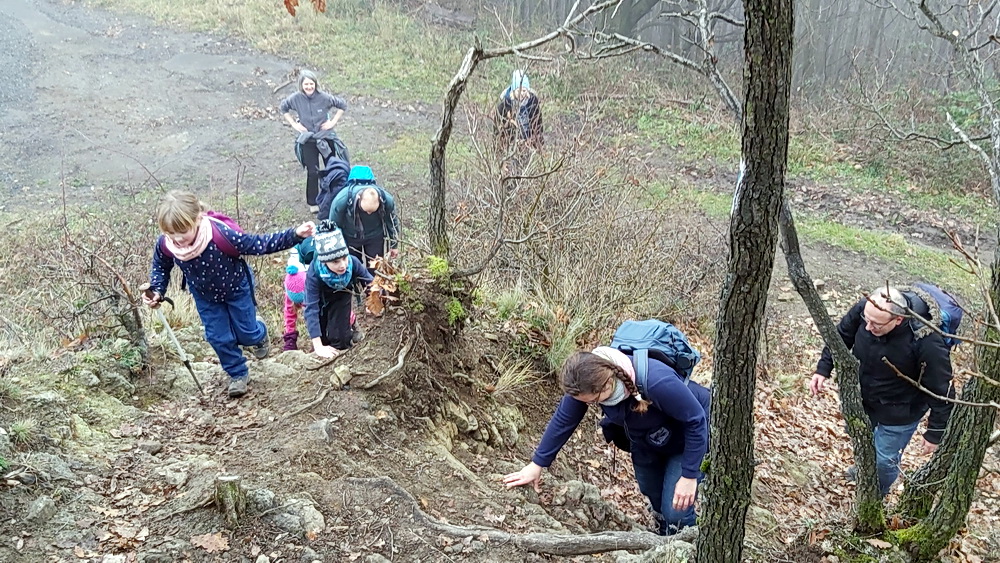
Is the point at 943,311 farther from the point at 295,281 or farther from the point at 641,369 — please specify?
the point at 295,281

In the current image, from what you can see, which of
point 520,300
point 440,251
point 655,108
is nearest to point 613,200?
point 520,300

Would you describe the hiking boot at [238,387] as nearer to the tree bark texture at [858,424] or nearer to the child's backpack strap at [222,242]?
the child's backpack strap at [222,242]

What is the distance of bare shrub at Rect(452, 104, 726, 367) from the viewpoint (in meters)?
6.27

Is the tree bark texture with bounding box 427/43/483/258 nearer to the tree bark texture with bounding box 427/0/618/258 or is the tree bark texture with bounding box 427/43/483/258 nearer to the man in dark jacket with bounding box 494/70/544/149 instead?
the tree bark texture with bounding box 427/0/618/258

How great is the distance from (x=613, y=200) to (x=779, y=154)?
17.4 feet

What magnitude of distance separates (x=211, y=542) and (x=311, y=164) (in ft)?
22.5

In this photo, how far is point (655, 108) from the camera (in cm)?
1625

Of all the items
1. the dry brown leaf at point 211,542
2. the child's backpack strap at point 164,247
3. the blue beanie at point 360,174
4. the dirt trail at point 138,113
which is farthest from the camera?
the dirt trail at point 138,113

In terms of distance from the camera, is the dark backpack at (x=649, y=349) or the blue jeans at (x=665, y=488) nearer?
the dark backpack at (x=649, y=349)

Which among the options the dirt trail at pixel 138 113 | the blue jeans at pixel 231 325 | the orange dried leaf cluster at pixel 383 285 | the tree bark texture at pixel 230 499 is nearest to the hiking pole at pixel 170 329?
the blue jeans at pixel 231 325

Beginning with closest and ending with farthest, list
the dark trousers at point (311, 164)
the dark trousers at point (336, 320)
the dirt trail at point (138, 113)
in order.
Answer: the dark trousers at point (336, 320) → the dark trousers at point (311, 164) → the dirt trail at point (138, 113)

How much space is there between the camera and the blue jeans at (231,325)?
427cm

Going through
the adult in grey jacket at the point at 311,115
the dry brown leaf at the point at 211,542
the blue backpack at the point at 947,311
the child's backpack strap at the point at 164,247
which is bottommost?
the dry brown leaf at the point at 211,542

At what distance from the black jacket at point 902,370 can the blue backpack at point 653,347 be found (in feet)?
4.10
